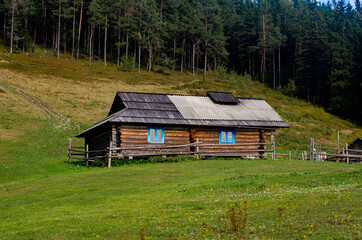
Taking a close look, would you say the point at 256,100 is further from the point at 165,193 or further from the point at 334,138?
the point at 165,193

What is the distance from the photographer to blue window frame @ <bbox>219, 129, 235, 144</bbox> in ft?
124

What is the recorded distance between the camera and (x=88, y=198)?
705 inches

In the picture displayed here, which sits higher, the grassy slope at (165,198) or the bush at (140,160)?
the bush at (140,160)

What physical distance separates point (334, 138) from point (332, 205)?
54.9m

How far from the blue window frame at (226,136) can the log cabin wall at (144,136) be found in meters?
3.31

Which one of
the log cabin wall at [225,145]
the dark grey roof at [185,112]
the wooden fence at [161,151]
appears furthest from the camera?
the log cabin wall at [225,145]

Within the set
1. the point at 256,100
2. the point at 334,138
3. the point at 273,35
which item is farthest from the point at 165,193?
the point at 273,35

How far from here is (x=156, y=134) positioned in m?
35.3

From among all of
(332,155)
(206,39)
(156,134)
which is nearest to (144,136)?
(156,134)

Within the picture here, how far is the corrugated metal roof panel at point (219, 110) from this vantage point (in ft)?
125

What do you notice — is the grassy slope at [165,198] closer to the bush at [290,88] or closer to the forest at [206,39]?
the bush at [290,88]

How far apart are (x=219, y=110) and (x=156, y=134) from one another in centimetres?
787

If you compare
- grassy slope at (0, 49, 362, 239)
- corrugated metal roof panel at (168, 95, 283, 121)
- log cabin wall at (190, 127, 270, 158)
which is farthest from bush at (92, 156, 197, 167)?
corrugated metal roof panel at (168, 95, 283, 121)

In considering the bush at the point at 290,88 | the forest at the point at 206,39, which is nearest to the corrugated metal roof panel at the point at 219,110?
the forest at the point at 206,39
